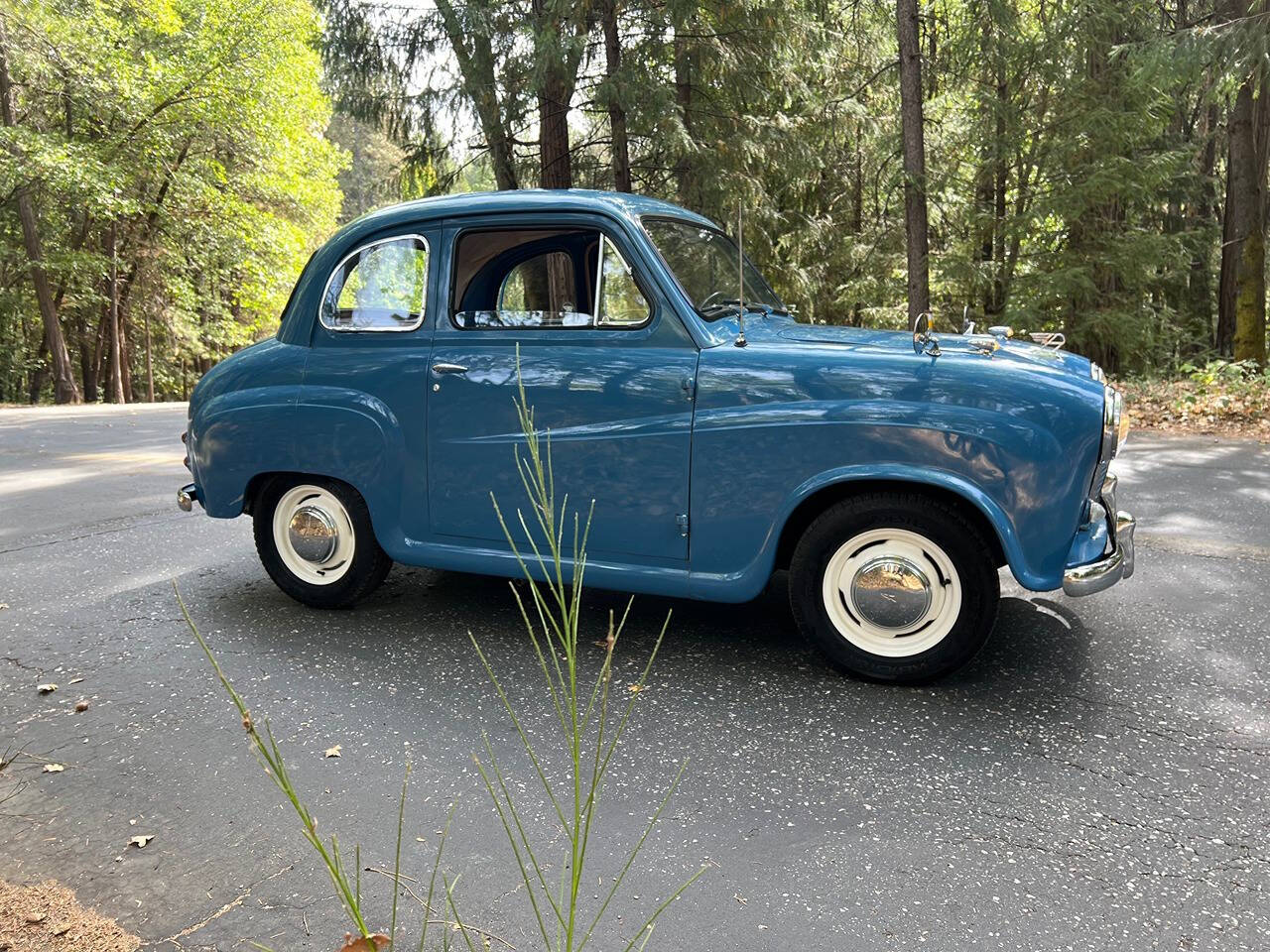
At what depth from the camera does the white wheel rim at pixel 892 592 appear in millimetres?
3244


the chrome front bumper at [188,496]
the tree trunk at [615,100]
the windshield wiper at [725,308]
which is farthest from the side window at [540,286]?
the tree trunk at [615,100]

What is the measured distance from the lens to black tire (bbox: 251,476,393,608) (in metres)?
4.18

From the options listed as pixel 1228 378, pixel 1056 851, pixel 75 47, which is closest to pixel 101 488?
pixel 1056 851

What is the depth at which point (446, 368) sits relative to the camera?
3838 millimetres

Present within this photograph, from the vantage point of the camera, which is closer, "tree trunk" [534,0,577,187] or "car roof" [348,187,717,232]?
"car roof" [348,187,717,232]

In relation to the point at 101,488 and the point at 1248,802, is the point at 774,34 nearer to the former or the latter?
the point at 101,488

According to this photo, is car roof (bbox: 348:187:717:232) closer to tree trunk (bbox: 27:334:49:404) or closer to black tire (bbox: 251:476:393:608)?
black tire (bbox: 251:476:393:608)

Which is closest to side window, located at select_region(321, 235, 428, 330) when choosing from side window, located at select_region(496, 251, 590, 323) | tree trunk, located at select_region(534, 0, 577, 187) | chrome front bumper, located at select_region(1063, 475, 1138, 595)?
side window, located at select_region(496, 251, 590, 323)

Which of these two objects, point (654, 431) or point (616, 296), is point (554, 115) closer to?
point (616, 296)

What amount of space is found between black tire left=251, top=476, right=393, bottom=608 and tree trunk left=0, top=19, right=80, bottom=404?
1969 centimetres

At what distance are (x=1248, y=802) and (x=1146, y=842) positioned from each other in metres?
0.44

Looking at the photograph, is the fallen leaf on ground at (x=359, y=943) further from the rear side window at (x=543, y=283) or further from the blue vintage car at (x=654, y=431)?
the rear side window at (x=543, y=283)

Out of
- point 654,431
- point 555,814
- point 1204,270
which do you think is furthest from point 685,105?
point 1204,270

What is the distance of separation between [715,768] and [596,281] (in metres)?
2.08
